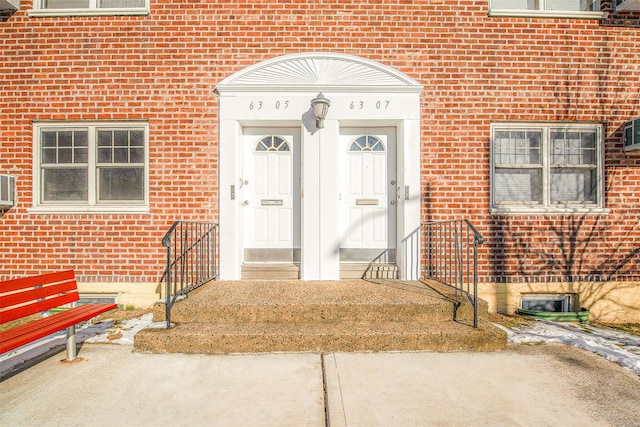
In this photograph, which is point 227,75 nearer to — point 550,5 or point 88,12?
point 88,12

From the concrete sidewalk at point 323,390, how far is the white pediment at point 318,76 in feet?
11.8

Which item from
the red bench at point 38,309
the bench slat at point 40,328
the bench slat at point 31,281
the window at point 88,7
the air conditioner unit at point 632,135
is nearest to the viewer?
the bench slat at point 40,328

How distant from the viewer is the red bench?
2872 mm

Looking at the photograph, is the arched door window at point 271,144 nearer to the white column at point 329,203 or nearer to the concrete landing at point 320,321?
the white column at point 329,203

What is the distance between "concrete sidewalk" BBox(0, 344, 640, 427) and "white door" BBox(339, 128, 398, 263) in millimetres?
2043

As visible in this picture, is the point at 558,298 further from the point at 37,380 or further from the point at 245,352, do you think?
the point at 37,380

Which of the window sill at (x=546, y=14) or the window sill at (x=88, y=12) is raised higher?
the window sill at (x=546, y=14)

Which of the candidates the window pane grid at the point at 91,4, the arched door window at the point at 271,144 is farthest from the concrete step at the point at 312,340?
the window pane grid at the point at 91,4

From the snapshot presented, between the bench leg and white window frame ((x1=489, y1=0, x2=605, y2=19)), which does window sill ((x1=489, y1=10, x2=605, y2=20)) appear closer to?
white window frame ((x1=489, y1=0, x2=605, y2=19))

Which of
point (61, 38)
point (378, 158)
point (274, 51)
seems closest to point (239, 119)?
point (274, 51)

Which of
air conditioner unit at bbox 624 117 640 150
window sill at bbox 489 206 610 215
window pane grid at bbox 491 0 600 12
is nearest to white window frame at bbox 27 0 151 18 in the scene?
window pane grid at bbox 491 0 600 12

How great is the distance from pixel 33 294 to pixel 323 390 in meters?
2.73

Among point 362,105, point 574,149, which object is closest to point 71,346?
point 362,105

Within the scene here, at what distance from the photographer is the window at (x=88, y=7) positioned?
5.27 meters
